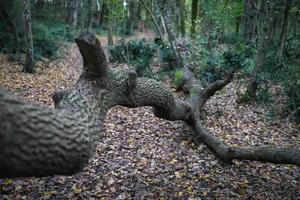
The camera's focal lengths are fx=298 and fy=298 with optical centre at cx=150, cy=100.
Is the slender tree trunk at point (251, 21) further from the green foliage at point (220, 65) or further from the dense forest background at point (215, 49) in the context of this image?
the green foliage at point (220, 65)

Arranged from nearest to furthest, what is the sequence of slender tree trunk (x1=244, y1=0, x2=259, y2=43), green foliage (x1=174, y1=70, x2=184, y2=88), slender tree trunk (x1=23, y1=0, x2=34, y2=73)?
green foliage (x1=174, y1=70, x2=184, y2=88), slender tree trunk (x1=23, y1=0, x2=34, y2=73), slender tree trunk (x1=244, y1=0, x2=259, y2=43)

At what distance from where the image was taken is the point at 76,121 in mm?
2928

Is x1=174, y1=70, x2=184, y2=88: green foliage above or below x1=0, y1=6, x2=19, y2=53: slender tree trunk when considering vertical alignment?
below

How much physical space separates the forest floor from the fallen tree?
0.58 meters

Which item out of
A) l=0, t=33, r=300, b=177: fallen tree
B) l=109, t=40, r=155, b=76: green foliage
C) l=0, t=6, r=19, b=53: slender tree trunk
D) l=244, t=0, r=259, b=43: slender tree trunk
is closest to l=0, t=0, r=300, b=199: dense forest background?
l=0, t=33, r=300, b=177: fallen tree

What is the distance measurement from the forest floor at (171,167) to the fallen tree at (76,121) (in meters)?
0.58

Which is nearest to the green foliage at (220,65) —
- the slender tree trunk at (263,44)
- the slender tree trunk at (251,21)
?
the slender tree trunk at (251,21)

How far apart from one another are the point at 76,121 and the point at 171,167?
126 inches

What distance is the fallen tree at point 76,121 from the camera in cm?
226

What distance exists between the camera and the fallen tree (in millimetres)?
2260

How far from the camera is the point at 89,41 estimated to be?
10.7 feet

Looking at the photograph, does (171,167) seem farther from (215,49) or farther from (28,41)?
(215,49)

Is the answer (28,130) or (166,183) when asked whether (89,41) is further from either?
(166,183)

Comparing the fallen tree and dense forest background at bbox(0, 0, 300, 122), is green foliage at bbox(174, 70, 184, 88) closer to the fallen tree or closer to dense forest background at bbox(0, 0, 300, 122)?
dense forest background at bbox(0, 0, 300, 122)
